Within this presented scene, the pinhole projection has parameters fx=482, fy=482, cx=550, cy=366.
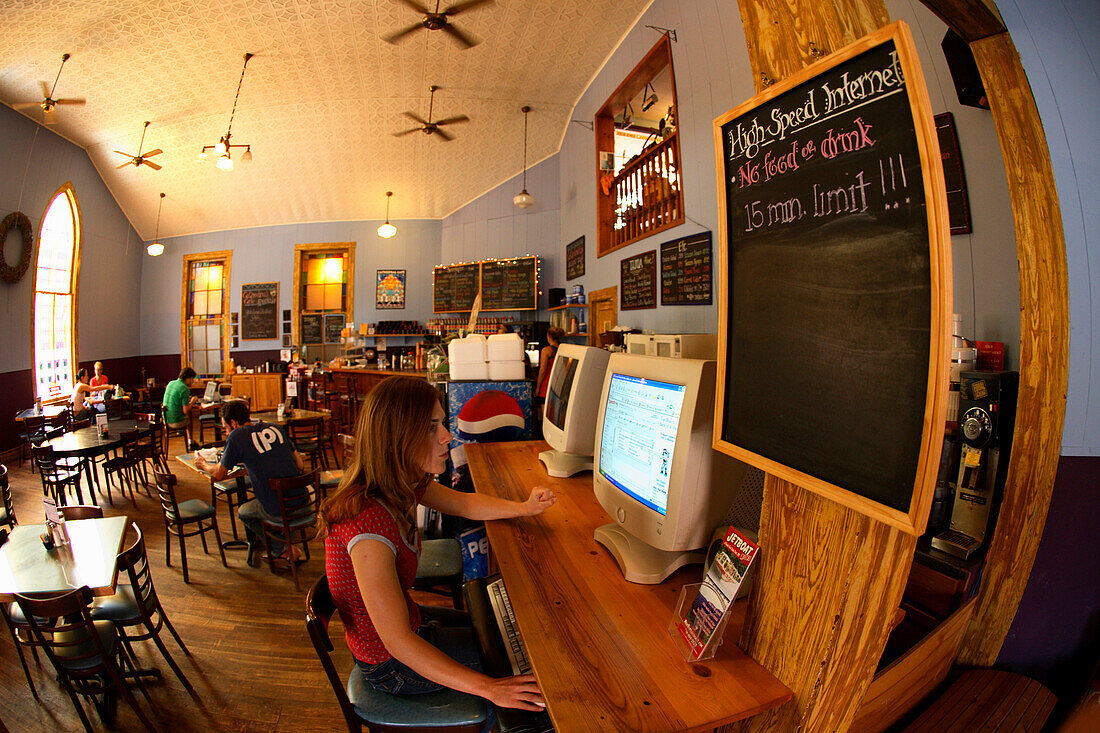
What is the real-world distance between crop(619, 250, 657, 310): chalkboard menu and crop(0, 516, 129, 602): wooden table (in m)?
3.71

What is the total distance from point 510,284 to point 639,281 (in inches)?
164

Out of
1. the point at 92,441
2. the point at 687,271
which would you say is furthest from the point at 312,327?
the point at 687,271

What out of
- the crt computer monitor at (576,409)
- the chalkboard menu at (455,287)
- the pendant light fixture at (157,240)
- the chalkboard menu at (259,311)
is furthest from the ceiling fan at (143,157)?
the crt computer monitor at (576,409)

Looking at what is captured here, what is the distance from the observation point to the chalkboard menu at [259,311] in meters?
10.5

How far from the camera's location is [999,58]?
56.0 inches

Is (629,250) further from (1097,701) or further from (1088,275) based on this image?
(1097,701)

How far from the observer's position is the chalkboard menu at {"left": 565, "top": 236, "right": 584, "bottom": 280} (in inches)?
250

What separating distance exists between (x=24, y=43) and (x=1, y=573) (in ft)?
→ 21.0

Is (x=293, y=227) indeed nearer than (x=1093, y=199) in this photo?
No

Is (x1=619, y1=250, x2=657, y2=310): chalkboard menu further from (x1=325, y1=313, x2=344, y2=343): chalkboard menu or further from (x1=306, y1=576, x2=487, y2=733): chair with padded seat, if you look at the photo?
(x1=325, y1=313, x2=344, y2=343): chalkboard menu

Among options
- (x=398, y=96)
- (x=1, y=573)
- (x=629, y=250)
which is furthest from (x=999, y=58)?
(x=398, y=96)

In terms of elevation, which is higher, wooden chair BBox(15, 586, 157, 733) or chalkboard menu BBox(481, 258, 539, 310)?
chalkboard menu BBox(481, 258, 539, 310)

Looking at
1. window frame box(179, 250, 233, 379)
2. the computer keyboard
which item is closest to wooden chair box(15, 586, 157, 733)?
the computer keyboard

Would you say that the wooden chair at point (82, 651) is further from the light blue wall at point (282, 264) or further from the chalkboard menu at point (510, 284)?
the light blue wall at point (282, 264)
